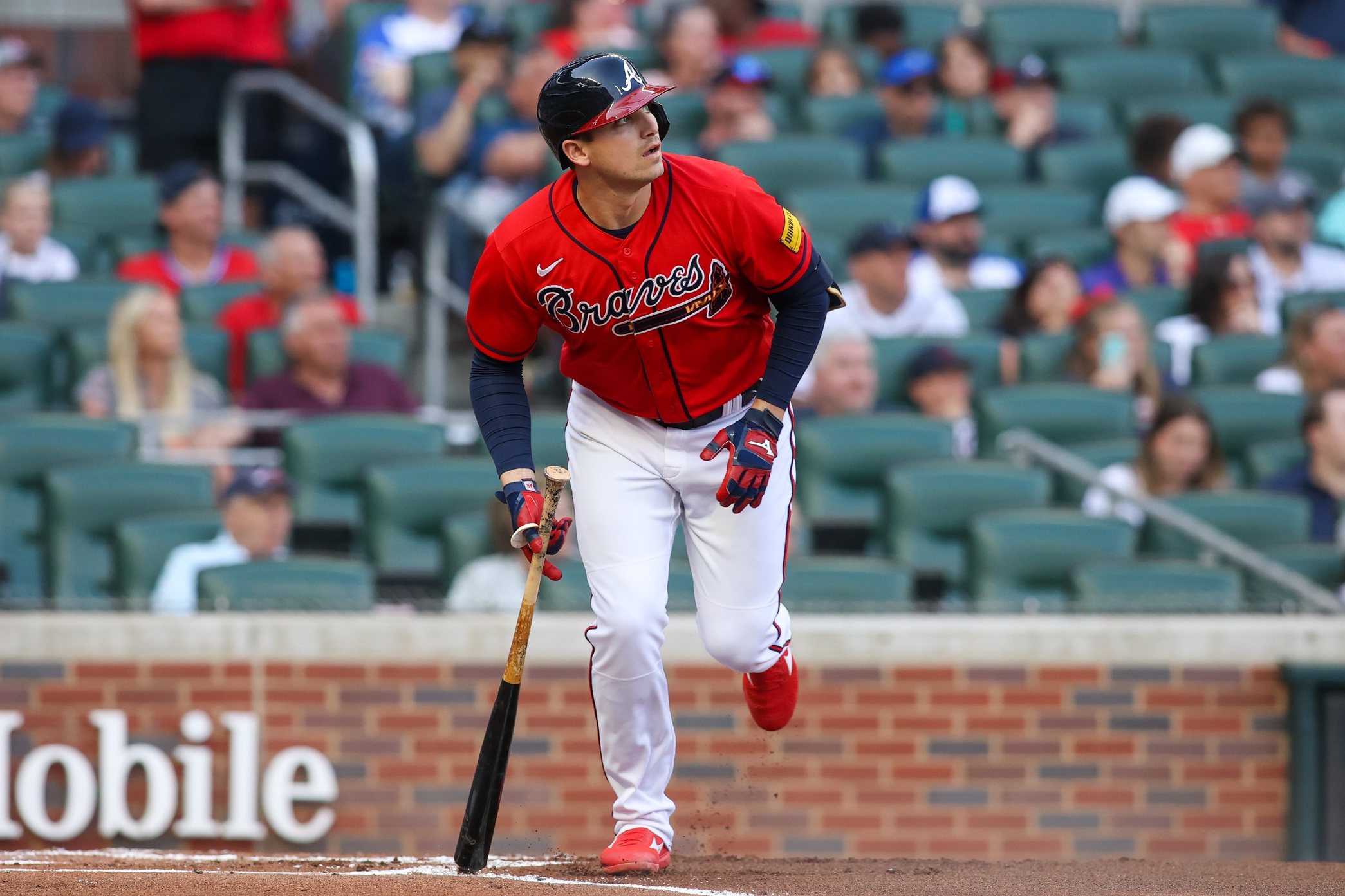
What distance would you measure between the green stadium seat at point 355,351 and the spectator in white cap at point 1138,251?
329 cm

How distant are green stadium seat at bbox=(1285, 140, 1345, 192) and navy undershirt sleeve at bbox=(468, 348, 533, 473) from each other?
6.72 m

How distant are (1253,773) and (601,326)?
306 cm

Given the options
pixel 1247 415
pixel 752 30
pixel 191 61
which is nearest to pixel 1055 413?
pixel 1247 415

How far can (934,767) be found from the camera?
18.3ft

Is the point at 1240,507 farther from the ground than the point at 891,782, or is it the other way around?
the point at 1240,507

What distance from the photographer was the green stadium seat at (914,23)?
10.5 metres

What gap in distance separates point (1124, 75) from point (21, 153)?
249 inches

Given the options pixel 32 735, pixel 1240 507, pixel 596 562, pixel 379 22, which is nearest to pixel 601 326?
pixel 596 562

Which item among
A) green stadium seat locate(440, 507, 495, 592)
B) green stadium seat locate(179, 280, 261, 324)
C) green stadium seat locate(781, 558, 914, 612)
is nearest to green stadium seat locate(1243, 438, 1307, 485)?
green stadium seat locate(781, 558, 914, 612)

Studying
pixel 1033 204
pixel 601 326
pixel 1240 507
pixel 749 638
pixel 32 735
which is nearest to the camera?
pixel 601 326

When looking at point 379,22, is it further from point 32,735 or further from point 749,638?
point 749,638

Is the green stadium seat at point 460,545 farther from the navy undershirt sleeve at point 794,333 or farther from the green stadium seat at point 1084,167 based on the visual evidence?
the green stadium seat at point 1084,167

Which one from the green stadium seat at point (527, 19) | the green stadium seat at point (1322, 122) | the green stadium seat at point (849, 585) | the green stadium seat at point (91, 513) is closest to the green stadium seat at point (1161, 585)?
the green stadium seat at point (849, 585)

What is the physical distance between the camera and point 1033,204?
28.8 feet
